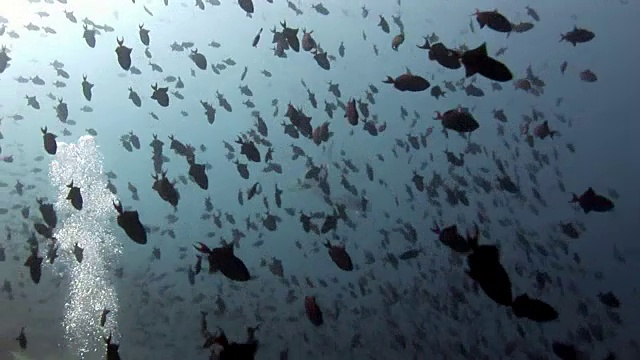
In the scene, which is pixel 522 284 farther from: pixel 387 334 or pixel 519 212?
pixel 519 212

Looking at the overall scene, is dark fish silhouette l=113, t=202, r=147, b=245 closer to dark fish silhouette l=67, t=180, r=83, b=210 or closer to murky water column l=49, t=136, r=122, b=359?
dark fish silhouette l=67, t=180, r=83, b=210

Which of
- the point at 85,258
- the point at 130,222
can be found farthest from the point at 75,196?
the point at 85,258

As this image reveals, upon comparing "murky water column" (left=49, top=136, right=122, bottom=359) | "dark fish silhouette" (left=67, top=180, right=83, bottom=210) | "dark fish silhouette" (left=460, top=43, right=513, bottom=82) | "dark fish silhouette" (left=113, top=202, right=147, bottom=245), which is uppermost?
"dark fish silhouette" (left=460, top=43, right=513, bottom=82)

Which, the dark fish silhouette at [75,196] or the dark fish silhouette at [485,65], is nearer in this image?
the dark fish silhouette at [485,65]

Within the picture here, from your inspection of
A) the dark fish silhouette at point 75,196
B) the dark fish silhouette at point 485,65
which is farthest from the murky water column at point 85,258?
the dark fish silhouette at point 485,65

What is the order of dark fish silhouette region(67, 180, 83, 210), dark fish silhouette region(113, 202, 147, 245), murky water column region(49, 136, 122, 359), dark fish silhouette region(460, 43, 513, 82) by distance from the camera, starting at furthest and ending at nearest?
murky water column region(49, 136, 122, 359) → dark fish silhouette region(67, 180, 83, 210) → dark fish silhouette region(113, 202, 147, 245) → dark fish silhouette region(460, 43, 513, 82)

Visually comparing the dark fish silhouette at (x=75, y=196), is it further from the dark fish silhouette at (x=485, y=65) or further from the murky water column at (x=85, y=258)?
the murky water column at (x=85, y=258)

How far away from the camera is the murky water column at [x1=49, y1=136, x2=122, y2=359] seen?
2081 centimetres

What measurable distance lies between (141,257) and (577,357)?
1424 inches

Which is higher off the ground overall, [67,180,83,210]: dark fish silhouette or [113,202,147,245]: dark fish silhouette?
[113,202,147,245]: dark fish silhouette

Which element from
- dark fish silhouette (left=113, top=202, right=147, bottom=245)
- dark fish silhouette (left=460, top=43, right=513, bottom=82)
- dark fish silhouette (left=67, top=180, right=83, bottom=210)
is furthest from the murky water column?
dark fish silhouette (left=460, top=43, right=513, bottom=82)

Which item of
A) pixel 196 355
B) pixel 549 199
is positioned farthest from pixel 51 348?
pixel 549 199

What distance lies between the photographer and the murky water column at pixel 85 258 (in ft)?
68.3

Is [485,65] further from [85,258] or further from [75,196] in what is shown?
[85,258]
